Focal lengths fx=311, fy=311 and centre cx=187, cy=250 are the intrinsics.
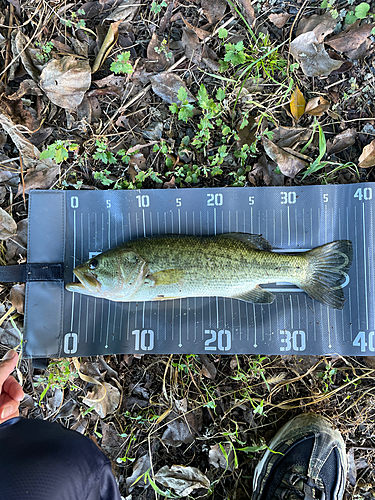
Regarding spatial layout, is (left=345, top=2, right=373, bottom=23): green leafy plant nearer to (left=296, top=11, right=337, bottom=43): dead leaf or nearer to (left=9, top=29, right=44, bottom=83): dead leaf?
(left=296, top=11, right=337, bottom=43): dead leaf

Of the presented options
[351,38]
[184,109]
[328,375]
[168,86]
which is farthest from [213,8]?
[328,375]

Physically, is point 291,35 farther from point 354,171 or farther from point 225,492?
point 225,492

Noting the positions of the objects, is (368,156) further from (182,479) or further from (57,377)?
(57,377)

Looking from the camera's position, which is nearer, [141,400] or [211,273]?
[211,273]

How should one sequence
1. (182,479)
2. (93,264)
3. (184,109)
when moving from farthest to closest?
(184,109) → (182,479) → (93,264)

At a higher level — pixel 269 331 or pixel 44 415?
pixel 269 331

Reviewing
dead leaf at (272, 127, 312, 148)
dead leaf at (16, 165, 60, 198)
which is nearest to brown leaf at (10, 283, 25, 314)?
dead leaf at (16, 165, 60, 198)

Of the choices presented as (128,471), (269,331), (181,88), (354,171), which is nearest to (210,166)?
(181,88)
